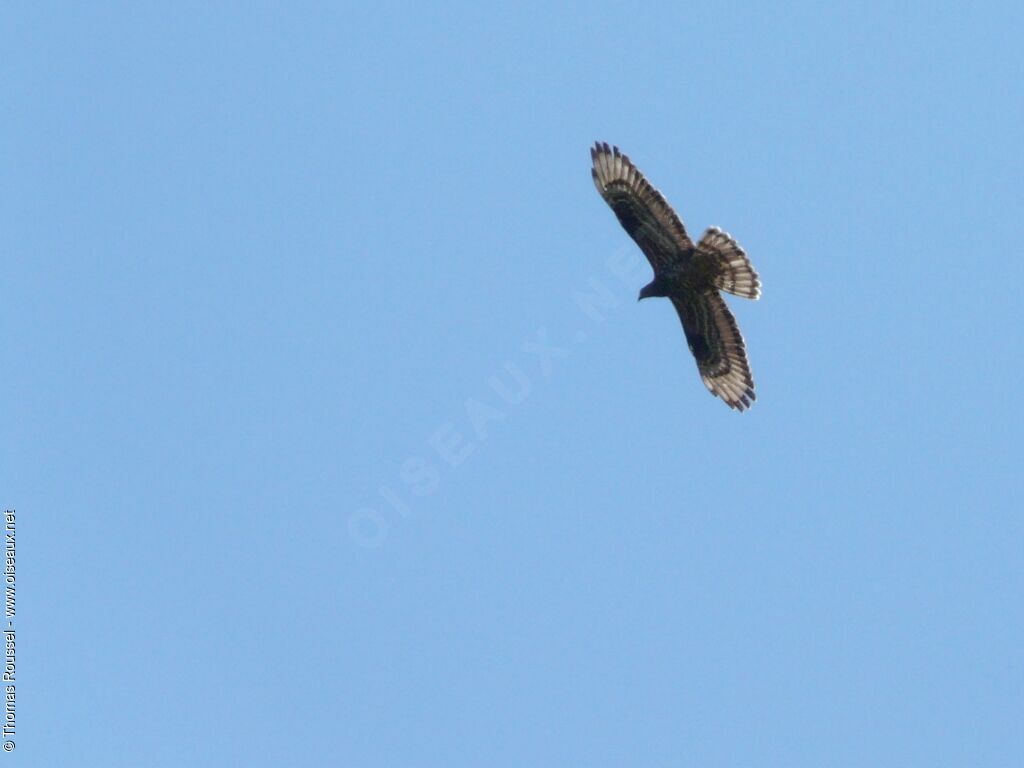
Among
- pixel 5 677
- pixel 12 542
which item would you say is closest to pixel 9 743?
pixel 5 677

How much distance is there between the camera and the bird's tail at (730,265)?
2227cm

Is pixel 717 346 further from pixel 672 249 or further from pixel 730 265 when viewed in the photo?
pixel 672 249

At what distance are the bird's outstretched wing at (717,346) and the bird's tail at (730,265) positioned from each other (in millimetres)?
547

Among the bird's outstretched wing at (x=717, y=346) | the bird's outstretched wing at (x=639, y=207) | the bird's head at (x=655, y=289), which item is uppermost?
the bird's outstretched wing at (x=639, y=207)

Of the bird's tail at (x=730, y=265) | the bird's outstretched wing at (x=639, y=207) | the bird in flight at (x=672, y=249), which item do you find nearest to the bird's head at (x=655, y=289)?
the bird in flight at (x=672, y=249)

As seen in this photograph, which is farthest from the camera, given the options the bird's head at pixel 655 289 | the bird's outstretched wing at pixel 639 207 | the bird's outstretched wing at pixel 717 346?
the bird's outstretched wing at pixel 717 346

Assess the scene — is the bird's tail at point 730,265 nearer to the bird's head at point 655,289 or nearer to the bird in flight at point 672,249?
the bird in flight at point 672,249

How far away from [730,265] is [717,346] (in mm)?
2068

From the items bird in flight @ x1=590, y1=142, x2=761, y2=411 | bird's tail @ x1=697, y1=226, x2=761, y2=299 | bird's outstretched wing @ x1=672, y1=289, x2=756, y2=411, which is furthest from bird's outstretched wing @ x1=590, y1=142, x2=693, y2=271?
bird's outstretched wing @ x1=672, y1=289, x2=756, y2=411

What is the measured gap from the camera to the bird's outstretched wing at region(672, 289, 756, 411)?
926 inches

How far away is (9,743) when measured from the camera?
2589cm

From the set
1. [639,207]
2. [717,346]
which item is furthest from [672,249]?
[717,346]

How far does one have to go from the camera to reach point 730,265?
886 inches

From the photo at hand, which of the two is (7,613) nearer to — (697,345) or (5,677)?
(5,677)
